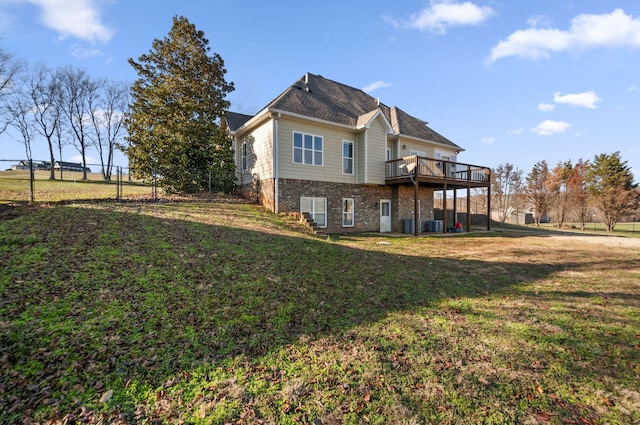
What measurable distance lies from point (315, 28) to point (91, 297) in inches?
593

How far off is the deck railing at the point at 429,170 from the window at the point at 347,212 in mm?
2730

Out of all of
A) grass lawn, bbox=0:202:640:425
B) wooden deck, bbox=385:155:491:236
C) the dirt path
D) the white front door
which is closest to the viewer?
grass lawn, bbox=0:202:640:425

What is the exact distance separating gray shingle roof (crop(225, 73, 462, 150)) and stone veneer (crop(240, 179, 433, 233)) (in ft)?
11.3

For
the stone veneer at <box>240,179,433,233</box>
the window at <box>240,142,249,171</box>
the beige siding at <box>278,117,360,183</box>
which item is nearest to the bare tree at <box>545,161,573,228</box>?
the stone veneer at <box>240,179,433,233</box>

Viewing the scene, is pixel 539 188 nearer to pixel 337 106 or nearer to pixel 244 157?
pixel 337 106

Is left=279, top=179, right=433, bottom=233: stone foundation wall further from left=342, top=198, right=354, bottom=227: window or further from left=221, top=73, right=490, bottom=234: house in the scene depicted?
left=342, top=198, right=354, bottom=227: window

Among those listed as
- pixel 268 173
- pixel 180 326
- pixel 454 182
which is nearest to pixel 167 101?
pixel 268 173

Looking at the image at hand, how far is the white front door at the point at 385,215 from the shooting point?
56.3ft

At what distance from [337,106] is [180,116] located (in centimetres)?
928

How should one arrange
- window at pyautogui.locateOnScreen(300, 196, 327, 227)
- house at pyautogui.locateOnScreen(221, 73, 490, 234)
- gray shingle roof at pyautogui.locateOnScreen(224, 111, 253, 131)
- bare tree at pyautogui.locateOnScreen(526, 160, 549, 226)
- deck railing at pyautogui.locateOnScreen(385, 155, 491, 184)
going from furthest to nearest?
bare tree at pyautogui.locateOnScreen(526, 160, 549, 226)
gray shingle roof at pyautogui.locateOnScreen(224, 111, 253, 131)
deck railing at pyautogui.locateOnScreen(385, 155, 491, 184)
window at pyautogui.locateOnScreen(300, 196, 327, 227)
house at pyautogui.locateOnScreen(221, 73, 490, 234)

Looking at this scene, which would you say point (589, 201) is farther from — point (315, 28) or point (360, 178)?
point (315, 28)

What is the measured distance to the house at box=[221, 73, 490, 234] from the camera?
13.6 m

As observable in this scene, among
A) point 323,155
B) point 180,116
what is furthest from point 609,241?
point 180,116

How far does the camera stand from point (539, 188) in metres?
28.6
